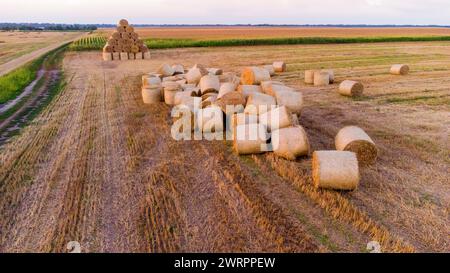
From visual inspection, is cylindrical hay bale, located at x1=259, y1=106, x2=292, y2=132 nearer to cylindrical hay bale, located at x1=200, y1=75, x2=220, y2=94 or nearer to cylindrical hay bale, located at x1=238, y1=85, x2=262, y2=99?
cylindrical hay bale, located at x1=238, y1=85, x2=262, y2=99

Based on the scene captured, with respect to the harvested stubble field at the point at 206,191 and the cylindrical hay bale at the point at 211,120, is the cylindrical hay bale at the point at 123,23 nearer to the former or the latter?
the harvested stubble field at the point at 206,191

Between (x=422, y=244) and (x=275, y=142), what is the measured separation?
387 centimetres

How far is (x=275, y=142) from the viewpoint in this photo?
8391 mm

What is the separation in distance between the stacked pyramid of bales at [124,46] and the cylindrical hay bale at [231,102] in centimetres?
2305

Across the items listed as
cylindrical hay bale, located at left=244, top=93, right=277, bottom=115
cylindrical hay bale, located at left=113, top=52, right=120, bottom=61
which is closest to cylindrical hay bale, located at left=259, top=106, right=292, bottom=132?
cylindrical hay bale, located at left=244, top=93, right=277, bottom=115

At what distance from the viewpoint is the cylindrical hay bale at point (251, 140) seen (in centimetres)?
856

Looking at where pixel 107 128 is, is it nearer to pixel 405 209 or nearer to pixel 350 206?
pixel 350 206

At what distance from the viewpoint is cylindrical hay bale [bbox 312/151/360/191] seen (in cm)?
668

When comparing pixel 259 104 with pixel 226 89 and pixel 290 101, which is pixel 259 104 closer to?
pixel 290 101

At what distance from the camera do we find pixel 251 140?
856cm

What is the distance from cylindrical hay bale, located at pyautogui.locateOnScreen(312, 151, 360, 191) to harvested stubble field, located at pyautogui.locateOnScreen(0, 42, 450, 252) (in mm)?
192

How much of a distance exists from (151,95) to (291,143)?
24.6 ft

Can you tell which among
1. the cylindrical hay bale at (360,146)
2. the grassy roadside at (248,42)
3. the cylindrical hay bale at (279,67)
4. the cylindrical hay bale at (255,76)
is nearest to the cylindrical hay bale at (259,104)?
the cylindrical hay bale at (360,146)
